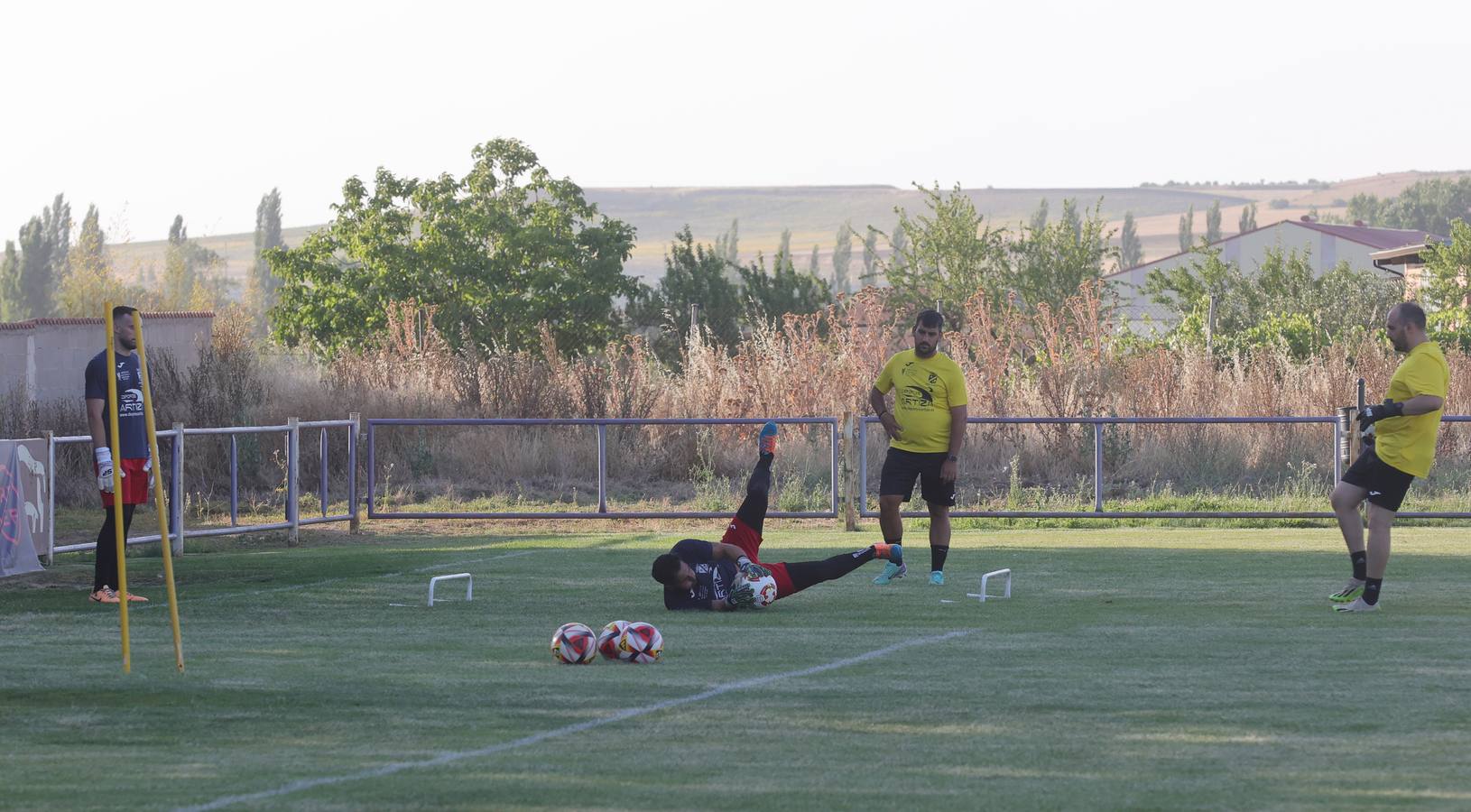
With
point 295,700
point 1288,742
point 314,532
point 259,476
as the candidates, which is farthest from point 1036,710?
point 259,476

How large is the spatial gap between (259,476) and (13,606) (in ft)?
46.2

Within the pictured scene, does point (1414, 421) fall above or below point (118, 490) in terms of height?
above

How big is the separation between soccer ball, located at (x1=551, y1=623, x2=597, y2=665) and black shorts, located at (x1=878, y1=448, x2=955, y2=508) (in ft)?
13.7

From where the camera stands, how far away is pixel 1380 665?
9.73m

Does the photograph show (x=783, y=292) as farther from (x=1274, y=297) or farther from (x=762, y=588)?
(x=762, y=588)

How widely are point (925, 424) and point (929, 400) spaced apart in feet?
0.59

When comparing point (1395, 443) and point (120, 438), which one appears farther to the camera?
point (120, 438)

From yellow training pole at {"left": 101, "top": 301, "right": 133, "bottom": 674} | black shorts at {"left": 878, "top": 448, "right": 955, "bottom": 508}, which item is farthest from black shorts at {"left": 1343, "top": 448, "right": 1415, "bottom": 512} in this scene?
yellow training pole at {"left": 101, "top": 301, "right": 133, "bottom": 674}

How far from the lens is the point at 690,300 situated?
60.4 m

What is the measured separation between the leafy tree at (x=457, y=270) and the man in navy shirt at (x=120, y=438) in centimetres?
3691

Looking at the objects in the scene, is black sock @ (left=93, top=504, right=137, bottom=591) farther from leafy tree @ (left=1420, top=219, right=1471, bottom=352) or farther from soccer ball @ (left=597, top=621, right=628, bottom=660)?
leafy tree @ (left=1420, top=219, right=1471, bottom=352)

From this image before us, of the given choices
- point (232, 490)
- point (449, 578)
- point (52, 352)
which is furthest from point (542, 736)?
point (52, 352)

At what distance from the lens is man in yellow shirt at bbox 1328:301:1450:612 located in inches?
466

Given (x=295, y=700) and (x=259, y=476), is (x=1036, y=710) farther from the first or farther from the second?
(x=259, y=476)
